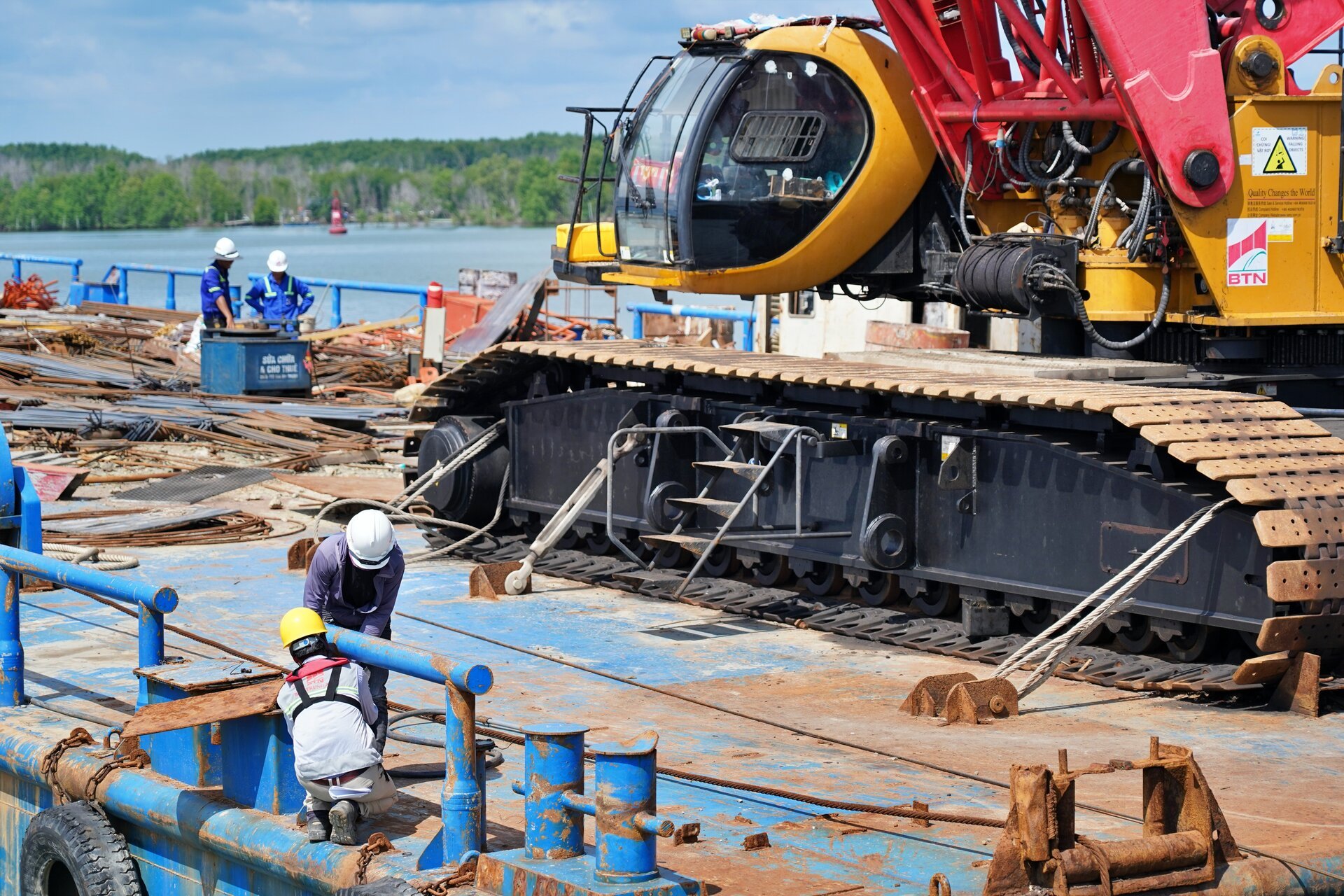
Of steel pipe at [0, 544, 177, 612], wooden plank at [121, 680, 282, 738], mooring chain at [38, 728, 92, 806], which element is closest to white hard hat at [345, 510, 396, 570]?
wooden plank at [121, 680, 282, 738]

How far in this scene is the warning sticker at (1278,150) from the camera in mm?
9656

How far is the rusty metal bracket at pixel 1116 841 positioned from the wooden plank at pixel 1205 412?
3005 mm

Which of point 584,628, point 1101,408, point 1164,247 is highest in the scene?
point 1164,247

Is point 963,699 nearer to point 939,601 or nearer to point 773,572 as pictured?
point 939,601

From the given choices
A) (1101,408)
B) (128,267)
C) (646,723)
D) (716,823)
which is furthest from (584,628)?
(128,267)

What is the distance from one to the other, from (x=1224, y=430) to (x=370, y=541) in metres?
4.05

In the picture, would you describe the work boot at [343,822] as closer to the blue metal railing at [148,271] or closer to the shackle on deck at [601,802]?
the shackle on deck at [601,802]

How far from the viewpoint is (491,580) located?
1180 cm

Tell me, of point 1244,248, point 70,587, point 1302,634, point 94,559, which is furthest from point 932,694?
point 94,559

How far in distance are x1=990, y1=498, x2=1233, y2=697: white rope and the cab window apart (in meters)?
3.63

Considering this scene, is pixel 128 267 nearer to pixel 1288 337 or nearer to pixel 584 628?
pixel 584 628

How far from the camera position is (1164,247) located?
9.82m

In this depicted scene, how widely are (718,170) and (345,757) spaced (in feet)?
20.0

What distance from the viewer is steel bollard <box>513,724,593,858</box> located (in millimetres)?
5672
